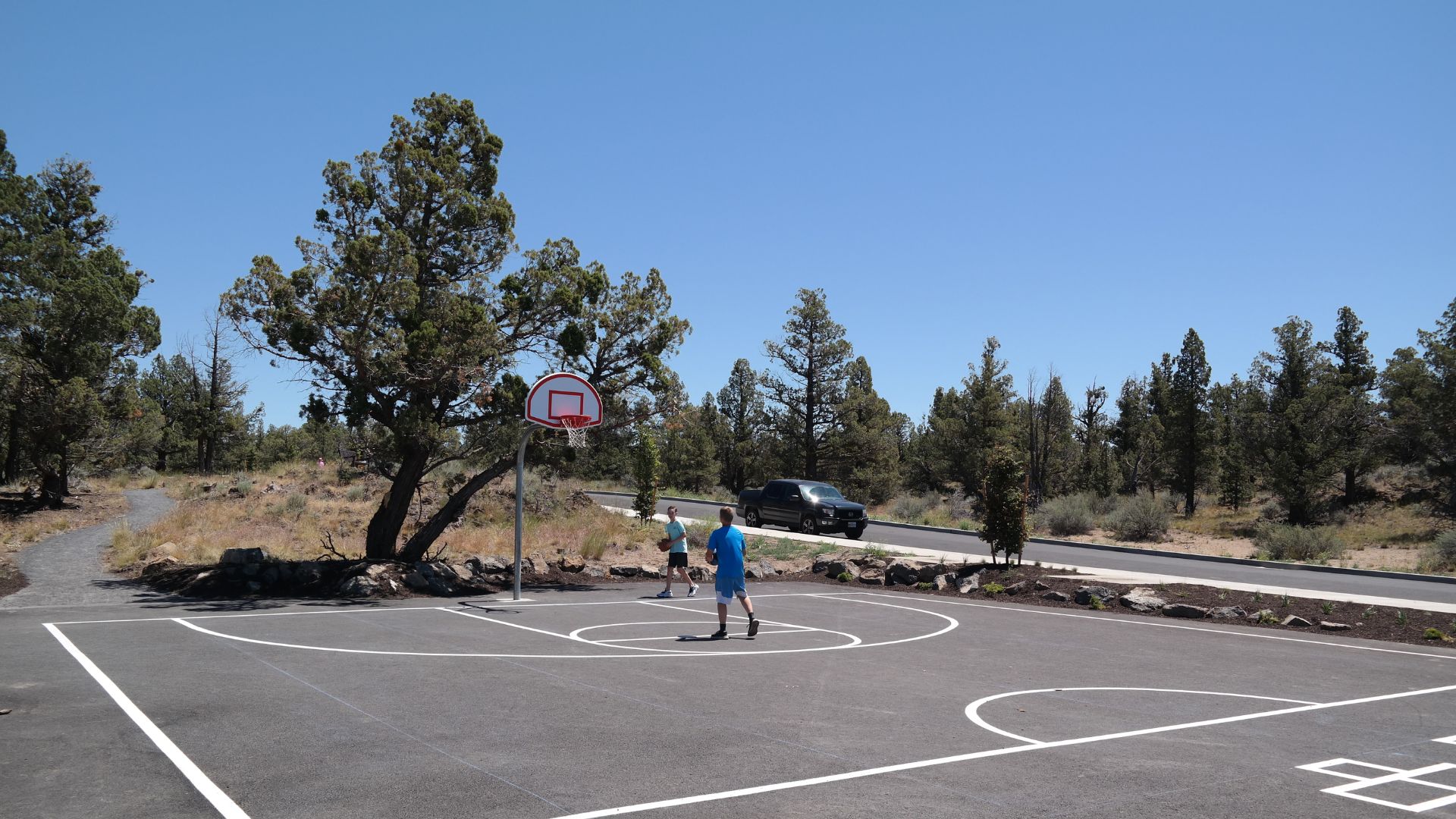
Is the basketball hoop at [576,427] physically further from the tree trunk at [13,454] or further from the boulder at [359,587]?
the tree trunk at [13,454]

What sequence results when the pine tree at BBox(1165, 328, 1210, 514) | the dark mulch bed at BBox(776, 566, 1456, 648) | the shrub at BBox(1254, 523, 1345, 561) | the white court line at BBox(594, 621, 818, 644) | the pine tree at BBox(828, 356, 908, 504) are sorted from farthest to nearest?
1. the pine tree at BBox(828, 356, 908, 504)
2. the pine tree at BBox(1165, 328, 1210, 514)
3. the shrub at BBox(1254, 523, 1345, 561)
4. the dark mulch bed at BBox(776, 566, 1456, 648)
5. the white court line at BBox(594, 621, 818, 644)

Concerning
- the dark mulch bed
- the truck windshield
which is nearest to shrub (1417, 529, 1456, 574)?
the dark mulch bed

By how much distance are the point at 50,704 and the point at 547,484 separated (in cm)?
2976

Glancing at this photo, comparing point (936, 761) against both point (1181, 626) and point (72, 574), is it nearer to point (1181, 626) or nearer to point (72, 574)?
point (1181, 626)

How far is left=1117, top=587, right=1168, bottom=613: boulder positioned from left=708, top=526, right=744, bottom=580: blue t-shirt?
25.5 feet

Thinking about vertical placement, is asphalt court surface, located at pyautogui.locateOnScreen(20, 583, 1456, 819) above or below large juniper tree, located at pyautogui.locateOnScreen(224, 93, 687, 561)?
below

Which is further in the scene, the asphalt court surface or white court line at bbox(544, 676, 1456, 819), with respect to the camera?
the asphalt court surface

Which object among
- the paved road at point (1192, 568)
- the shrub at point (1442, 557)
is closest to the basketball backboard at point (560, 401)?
the paved road at point (1192, 568)

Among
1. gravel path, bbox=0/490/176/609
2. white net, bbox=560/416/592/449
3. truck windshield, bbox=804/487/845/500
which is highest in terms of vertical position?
white net, bbox=560/416/592/449

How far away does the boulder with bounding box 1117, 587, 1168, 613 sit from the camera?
15.7m

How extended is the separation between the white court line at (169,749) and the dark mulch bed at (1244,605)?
13.7 meters

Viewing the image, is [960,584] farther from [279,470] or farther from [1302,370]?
[279,470]

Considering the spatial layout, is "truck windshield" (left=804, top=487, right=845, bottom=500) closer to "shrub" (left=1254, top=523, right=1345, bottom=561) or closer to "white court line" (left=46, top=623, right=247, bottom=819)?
"shrub" (left=1254, top=523, right=1345, bottom=561)

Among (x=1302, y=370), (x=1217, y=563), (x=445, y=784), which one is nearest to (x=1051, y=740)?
(x=445, y=784)
